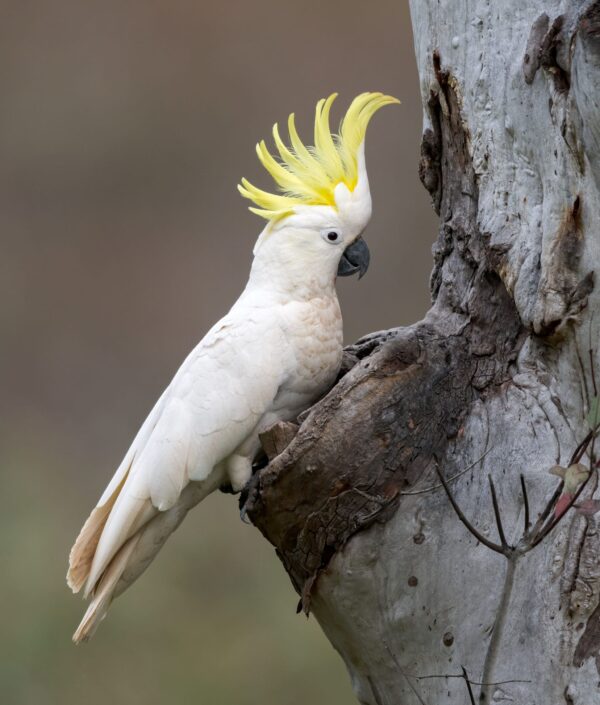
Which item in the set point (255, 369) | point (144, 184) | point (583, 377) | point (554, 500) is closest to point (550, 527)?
point (554, 500)

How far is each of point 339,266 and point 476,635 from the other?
0.87 meters

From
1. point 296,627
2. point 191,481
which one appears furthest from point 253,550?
point 191,481

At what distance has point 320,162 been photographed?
2096mm

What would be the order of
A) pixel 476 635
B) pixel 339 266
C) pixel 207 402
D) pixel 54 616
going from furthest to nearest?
pixel 54 616
pixel 339 266
pixel 207 402
pixel 476 635

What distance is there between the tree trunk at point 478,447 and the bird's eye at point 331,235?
32 cm

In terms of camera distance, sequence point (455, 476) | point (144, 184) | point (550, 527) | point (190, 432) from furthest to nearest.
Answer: point (144, 184), point (190, 432), point (455, 476), point (550, 527)

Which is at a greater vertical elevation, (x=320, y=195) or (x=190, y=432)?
(x=320, y=195)

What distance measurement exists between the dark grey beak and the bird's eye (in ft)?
0.18

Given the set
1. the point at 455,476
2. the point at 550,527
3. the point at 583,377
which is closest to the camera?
the point at 550,527

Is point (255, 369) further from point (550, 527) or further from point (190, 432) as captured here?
point (550, 527)

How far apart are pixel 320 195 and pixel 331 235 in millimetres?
89

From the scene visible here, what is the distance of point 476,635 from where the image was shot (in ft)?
5.67

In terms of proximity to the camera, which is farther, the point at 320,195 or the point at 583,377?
the point at 320,195

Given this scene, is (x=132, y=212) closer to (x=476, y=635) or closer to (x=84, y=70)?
(x=84, y=70)
